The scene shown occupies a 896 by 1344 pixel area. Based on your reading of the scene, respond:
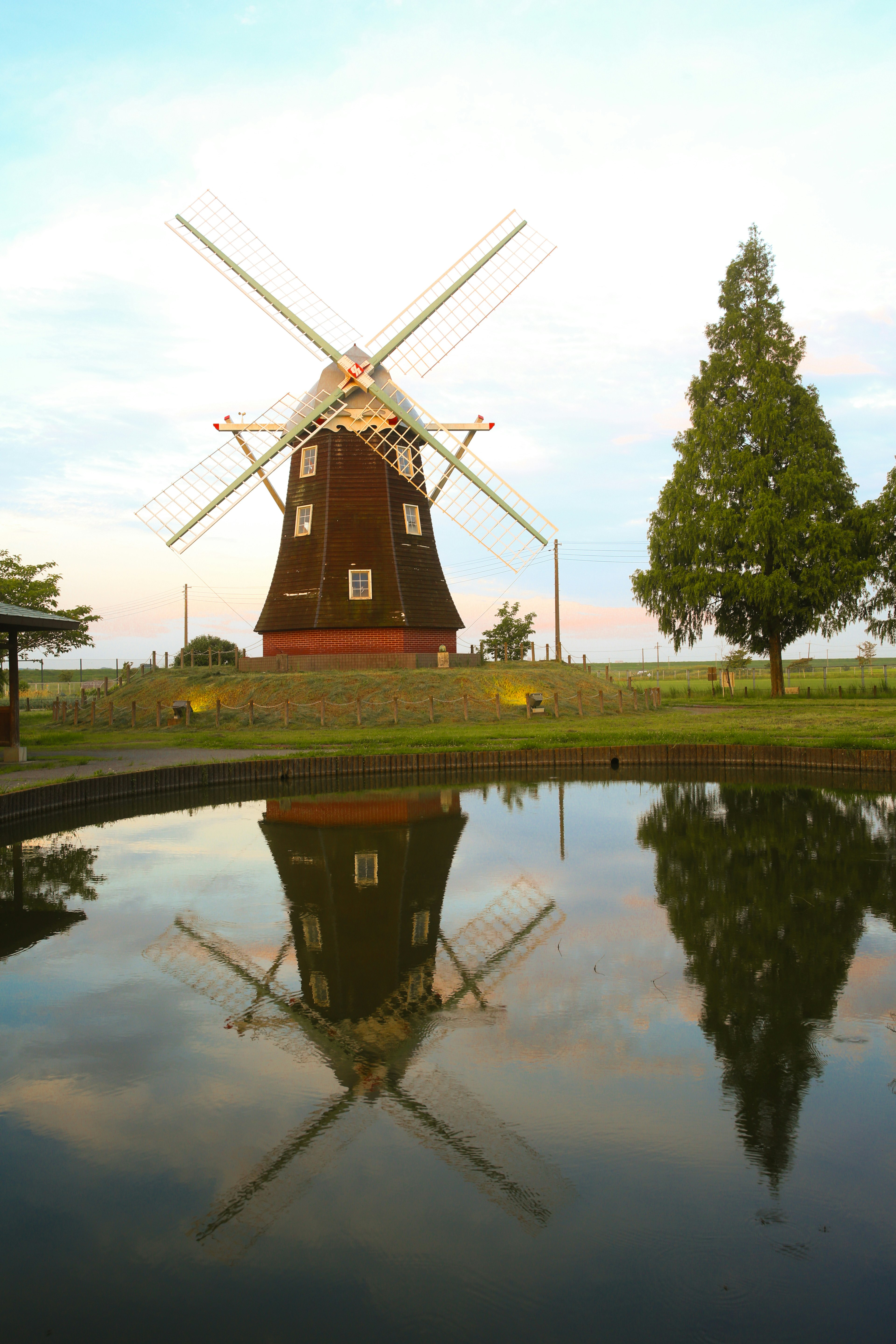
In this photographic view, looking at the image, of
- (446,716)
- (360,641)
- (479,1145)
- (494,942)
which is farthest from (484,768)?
(479,1145)

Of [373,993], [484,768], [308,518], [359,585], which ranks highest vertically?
[308,518]

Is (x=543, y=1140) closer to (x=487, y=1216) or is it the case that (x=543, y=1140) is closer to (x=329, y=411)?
(x=487, y=1216)

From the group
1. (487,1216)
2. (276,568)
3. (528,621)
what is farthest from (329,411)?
(487,1216)

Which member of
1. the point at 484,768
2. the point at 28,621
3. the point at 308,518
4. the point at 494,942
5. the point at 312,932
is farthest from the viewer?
the point at 308,518

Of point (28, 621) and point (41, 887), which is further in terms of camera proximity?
point (28, 621)

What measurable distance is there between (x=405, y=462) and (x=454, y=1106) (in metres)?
26.3

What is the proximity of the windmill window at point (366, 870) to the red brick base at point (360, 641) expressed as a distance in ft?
60.7

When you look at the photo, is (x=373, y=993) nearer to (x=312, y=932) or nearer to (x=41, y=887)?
(x=312, y=932)

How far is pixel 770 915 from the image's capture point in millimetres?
8242

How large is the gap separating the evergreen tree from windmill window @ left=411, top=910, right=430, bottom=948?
24270 mm

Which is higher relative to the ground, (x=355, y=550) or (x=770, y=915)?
(x=355, y=550)

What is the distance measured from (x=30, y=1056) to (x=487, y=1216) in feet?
10.7

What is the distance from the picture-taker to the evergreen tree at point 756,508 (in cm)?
3047

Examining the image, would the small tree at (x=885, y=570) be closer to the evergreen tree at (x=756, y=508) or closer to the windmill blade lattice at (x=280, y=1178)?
the evergreen tree at (x=756, y=508)
